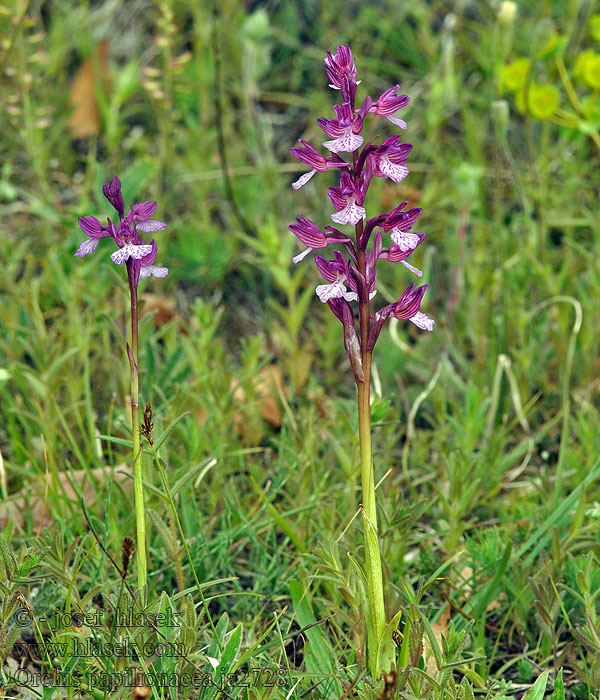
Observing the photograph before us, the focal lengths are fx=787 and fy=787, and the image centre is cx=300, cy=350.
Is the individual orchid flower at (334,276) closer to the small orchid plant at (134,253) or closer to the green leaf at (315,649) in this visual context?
the small orchid plant at (134,253)

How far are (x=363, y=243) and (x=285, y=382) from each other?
1.53 metres

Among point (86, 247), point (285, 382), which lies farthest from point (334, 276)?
point (285, 382)

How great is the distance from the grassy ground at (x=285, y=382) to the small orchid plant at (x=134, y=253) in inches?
3.6

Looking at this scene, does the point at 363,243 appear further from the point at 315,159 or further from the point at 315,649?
the point at 315,649

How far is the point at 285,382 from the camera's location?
2.97 metres

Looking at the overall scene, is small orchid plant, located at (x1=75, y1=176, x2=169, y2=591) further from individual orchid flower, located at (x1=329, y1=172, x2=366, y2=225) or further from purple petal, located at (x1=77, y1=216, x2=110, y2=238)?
individual orchid flower, located at (x1=329, y1=172, x2=366, y2=225)

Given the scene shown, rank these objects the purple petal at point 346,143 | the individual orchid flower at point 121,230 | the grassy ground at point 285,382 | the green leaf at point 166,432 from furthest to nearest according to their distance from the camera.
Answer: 1. the grassy ground at point 285,382
2. the green leaf at point 166,432
3. the individual orchid flower at point 121,230
4. the purple petal at point 346,143

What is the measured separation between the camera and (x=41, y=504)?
7.34 ft

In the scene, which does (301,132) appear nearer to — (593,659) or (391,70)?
(391,70)

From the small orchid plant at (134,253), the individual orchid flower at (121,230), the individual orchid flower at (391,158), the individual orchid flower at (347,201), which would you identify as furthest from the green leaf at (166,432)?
the individual orchid flower at (391,158)

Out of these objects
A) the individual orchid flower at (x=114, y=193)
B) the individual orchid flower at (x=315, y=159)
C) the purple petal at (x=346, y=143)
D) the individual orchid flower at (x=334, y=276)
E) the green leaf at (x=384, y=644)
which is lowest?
the green leaf at (x=384, y=644)

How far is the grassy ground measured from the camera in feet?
5.70

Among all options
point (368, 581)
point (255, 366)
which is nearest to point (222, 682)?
point (368, 581)

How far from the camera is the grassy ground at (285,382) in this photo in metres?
1.74
